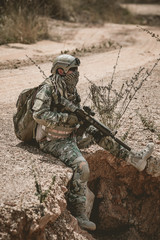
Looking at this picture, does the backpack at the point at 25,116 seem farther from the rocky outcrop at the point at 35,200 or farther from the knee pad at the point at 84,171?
the knee pad at the point at 84,171

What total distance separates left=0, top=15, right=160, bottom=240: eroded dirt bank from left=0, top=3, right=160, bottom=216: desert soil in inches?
0.5

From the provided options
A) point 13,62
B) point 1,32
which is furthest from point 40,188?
point 1,32

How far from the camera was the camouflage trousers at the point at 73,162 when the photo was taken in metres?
4.30

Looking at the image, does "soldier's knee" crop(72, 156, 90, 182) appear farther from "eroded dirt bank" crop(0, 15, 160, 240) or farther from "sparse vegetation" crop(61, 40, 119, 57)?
"sparse vegetation" crop(61, 40, 119, 57)

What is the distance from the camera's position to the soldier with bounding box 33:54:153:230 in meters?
4.31

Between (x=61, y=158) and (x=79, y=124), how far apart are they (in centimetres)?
48

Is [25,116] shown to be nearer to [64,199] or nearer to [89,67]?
[64,199]

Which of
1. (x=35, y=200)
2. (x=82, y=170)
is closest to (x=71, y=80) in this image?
(x=82, y=170)

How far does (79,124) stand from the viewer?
4730 millimetres

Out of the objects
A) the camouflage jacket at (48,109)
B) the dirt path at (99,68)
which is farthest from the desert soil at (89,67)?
the camouflage jacket at (48,109)

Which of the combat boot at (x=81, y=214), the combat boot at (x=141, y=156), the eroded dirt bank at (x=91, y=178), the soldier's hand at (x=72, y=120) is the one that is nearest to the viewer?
the eroded dirt bank at (x=91, y=178)

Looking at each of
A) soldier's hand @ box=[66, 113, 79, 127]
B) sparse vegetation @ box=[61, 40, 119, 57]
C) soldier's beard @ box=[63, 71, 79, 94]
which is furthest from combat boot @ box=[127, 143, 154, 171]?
sparse vegetation @ box=[61, 40, 119, 57]

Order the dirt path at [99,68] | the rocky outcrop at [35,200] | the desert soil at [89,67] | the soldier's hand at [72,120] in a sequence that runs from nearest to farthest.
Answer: the rocky outcrop at [35,200] < the soldier's hand at [72,120] < the desert soil at [89,67] < the dirt path at [99,68]

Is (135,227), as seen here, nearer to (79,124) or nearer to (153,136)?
(153,136)
